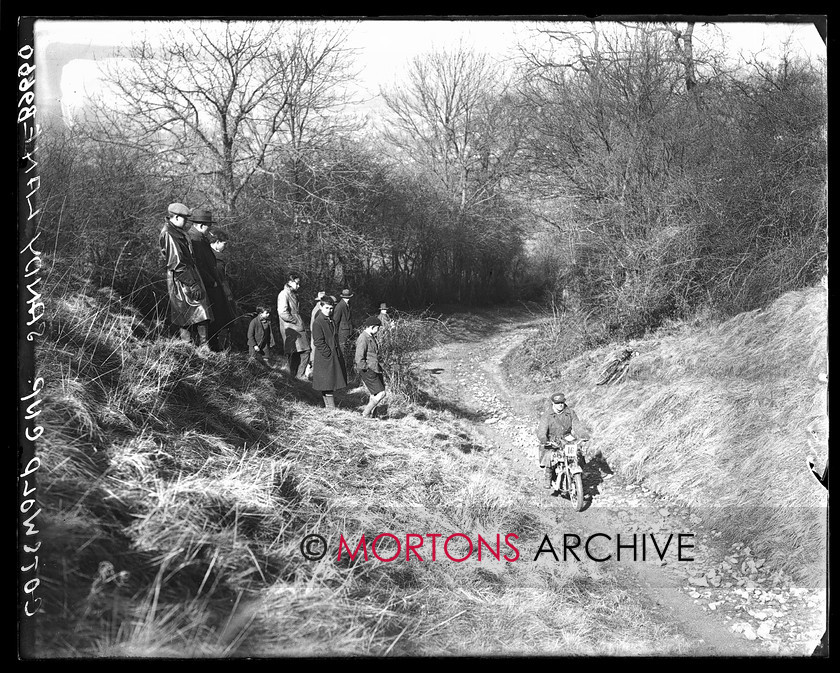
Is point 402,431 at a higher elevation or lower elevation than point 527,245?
lower

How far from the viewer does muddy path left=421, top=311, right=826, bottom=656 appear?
4254 millimetres

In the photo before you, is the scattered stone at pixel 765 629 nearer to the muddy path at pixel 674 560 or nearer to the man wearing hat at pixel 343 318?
the muddy path at pixel 674 560

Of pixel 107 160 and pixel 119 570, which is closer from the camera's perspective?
pixel 119 570

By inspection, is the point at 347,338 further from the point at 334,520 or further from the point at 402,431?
the point at 334,520

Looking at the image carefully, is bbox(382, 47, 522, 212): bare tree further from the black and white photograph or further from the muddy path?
the muddy path

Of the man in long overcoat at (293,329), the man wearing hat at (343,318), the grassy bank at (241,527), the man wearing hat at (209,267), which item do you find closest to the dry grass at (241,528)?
the grassy bank at (241,527)

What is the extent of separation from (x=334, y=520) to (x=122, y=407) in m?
1.97

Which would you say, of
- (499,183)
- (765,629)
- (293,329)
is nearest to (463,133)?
(499,183)

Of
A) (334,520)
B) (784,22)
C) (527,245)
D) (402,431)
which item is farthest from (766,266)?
(334,520)

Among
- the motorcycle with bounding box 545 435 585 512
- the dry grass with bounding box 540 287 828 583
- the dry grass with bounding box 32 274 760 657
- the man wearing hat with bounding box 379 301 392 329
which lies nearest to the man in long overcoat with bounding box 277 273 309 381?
the dry grass with bounding box 32 274 760 657

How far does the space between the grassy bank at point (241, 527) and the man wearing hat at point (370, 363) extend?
725mm

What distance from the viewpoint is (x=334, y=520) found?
4500mm

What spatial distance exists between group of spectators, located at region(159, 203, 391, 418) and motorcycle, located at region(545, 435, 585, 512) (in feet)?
7.13

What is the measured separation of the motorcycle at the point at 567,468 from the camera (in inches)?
225
